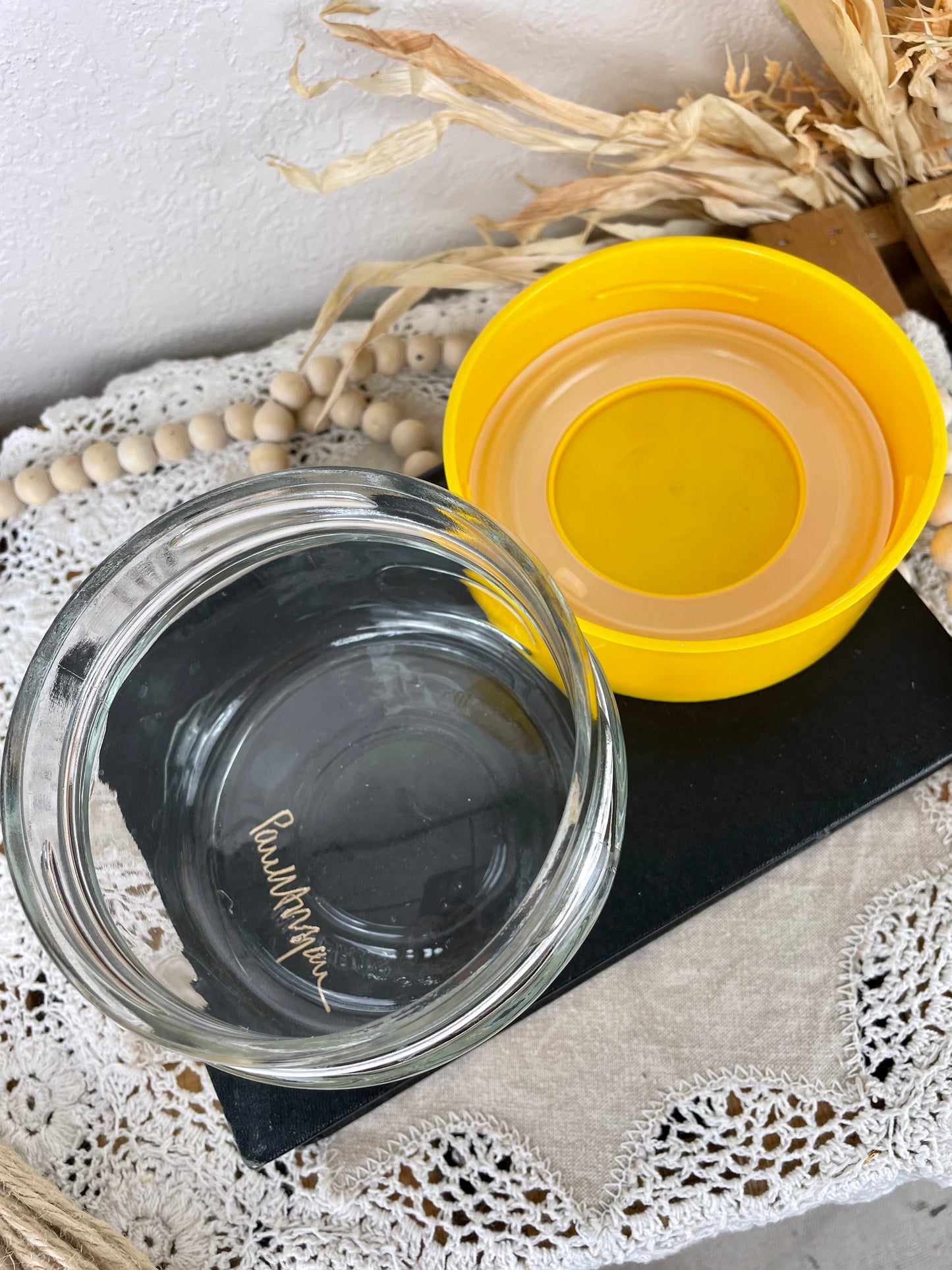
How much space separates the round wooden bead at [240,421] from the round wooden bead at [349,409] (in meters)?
0.04

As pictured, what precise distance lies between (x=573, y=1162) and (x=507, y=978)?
15 centimetres

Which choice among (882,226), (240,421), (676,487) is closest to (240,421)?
(240,421)

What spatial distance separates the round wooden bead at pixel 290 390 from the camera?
54 centimetres

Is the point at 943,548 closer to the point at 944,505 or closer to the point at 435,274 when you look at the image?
the point at 944,505

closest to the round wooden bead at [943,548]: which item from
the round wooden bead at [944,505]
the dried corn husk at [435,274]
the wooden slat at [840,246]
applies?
Result: the round wooden bead at [944,505]

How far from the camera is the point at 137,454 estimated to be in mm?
542

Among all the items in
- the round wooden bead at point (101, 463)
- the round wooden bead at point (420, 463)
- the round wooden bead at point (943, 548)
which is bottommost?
the round wooden bead at point (943, 548)

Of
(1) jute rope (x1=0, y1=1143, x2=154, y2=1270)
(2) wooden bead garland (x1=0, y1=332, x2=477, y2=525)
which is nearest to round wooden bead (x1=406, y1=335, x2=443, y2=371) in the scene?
(2) wooden bead garland (x1=0, y1=332, x2=477, y2=525)

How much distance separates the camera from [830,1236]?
0.70 meters

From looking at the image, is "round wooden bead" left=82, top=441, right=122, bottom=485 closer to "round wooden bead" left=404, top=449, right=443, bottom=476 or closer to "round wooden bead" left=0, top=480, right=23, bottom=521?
"round wooden bead" left=0, top=480, right=23, bottom=521

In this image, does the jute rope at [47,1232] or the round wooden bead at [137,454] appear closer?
the jute rope at [47,1232]

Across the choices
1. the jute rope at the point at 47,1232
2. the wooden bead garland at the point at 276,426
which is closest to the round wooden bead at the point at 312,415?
the wooden bead garland at the point at 276,426

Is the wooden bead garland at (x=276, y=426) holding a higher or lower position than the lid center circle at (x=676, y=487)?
higher

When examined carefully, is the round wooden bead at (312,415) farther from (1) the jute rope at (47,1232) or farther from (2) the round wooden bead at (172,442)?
(1) the jute rope at (47,1232)
